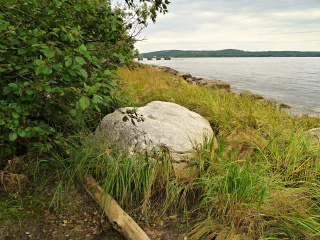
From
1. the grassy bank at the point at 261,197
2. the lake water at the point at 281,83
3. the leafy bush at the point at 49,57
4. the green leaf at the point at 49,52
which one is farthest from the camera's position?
the lake water at the point at 281,83

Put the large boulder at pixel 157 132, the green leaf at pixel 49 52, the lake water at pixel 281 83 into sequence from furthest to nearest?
the lake water at pixel 281 83
the large boulder at pixel 157 132
the green leaf at pixel 49 52

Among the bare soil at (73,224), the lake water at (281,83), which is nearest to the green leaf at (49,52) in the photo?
the bare soil at (73,224)

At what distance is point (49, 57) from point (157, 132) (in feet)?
A: 7.45

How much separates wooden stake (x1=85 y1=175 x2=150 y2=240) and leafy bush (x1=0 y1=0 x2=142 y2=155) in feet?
2.60

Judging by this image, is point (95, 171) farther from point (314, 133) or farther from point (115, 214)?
point (314, 133)

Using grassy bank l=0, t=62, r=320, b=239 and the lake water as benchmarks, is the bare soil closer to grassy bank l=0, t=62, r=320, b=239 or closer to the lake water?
grassy bank l=0, t=62, r=320, b=239

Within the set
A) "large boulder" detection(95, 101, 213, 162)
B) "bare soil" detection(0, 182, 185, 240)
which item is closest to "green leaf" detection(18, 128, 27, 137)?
"bare soil" detection(0, 182, 185, 240)

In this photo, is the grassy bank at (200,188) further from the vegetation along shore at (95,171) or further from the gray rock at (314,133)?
the gray rock at (314,133)

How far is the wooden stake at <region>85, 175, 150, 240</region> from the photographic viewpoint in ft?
7.72

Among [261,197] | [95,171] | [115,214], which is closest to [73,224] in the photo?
[115,214]

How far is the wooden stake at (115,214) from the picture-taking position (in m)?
2.35

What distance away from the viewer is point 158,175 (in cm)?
307

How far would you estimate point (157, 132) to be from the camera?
3883 millimetres

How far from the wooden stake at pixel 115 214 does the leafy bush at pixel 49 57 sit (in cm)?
79
